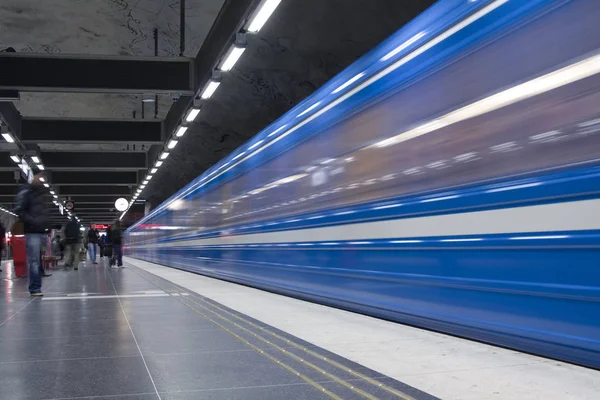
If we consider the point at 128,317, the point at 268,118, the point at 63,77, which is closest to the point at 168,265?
the point at 268,118

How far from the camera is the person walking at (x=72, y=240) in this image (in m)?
16.4

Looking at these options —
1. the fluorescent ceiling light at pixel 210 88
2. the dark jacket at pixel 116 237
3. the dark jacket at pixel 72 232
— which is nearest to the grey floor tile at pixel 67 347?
the fluorescent ceiling light at pixel 210 88

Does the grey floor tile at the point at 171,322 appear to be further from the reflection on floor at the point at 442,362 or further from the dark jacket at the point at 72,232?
the dark jacket at the point at 72,232

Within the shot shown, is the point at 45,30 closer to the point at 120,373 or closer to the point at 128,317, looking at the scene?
the point at 128,317

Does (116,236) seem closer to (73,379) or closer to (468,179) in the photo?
(73,379)

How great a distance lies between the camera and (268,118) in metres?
16.2

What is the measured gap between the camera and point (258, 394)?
10.1 ft

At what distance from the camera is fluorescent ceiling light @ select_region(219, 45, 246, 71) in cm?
852

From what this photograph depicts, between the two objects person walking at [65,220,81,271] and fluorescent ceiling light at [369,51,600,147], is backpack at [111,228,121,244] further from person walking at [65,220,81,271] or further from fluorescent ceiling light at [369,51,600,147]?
fluorescent ceiling light at [369,51,600,147]

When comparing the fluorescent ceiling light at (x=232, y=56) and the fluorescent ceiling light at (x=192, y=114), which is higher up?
the fluorescent ceiling light at (x=192, y=114)

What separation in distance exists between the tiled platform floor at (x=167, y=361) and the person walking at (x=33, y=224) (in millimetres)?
2054

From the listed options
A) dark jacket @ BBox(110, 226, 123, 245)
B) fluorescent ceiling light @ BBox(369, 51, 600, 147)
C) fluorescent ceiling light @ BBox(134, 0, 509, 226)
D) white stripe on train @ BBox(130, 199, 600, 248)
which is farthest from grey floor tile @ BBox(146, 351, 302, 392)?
dark jacket @ BBox(110, 226, 123, 245)

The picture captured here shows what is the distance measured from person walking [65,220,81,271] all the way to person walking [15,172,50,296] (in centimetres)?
768

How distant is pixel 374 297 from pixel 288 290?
2.68 metres
